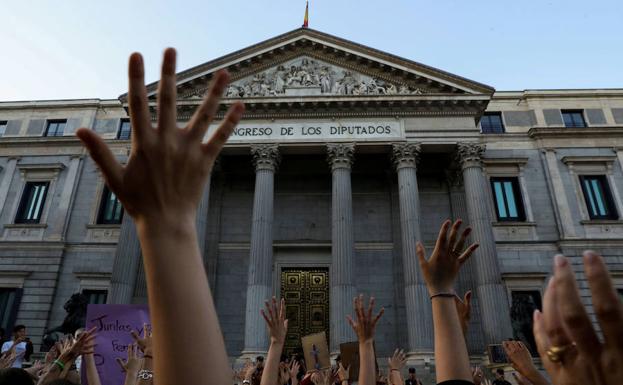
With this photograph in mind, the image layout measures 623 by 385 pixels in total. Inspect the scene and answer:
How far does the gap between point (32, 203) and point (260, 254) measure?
15020 millimetres

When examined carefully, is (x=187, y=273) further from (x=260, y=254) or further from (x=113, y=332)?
(x=260, y=254)

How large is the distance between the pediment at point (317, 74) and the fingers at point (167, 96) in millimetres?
20714

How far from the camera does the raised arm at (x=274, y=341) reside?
135 inches

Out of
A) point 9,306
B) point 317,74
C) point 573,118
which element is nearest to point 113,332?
point 317,74

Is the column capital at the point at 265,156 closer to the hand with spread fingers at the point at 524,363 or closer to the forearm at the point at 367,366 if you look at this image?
the forearm at the point at 367,366

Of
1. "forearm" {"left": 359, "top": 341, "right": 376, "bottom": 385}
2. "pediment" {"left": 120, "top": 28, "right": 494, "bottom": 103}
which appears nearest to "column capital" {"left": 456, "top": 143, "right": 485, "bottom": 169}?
"pediment" {"left": 120, "top": 28, "right": 494, "bottom": 103}

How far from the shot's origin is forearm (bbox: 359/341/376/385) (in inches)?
145

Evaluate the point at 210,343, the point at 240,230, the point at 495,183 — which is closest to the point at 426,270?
the point at 210,343

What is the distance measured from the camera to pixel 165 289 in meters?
1.34

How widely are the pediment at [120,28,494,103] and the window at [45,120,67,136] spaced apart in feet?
23.4

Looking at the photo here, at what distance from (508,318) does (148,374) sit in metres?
17.6

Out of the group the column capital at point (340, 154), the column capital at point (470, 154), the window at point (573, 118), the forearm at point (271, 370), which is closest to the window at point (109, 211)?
the column capital at point (340, 154)

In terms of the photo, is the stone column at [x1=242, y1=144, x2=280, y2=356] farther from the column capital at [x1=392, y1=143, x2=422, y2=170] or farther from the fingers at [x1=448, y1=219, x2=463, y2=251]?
the fingers at [x1=448, y1=219, x2=463, y2=251]

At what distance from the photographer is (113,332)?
6.48 metres
